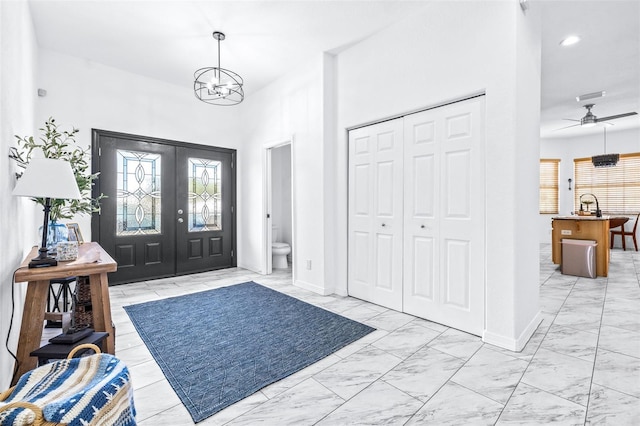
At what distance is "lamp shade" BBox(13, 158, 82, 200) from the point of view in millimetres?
1617

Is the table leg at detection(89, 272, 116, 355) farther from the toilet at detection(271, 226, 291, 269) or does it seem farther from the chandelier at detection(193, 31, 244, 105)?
the toilet at detection(271, 226, 291, 269)

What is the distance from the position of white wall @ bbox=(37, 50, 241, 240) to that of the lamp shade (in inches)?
114

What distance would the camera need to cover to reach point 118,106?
14.4 ft

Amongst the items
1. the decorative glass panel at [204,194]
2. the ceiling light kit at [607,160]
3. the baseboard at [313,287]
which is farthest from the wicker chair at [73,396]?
the ceiling light kit at [607,160]

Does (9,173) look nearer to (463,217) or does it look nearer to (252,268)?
(463,217)

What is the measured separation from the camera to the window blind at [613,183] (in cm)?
734

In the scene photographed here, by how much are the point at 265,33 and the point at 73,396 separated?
3600 mm

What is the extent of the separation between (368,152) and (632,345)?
2.86 m

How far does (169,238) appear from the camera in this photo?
4.82m

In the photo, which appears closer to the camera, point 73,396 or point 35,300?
point 73,396

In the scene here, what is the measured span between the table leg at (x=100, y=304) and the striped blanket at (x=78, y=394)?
67cm

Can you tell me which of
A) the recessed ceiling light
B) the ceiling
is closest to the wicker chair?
the ceiling

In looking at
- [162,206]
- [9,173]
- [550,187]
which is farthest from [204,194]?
[550,187]

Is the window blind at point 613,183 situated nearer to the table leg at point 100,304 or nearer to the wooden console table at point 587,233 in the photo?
the wooden console table at point 587,233
